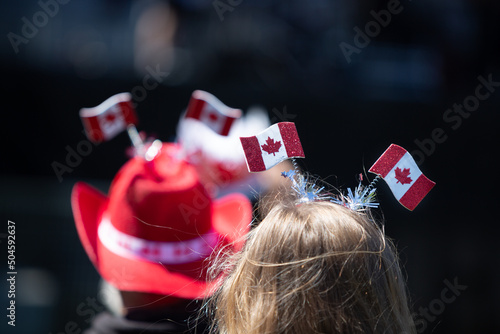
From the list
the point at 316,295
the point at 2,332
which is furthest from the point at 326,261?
the point at 2,332

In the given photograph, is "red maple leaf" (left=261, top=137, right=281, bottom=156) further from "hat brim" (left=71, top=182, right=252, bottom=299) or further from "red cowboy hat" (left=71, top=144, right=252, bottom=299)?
"red cowboy hat" (left=71, top=144, right=252, bottom=299)

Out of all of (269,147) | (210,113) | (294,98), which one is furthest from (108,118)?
(294,98)

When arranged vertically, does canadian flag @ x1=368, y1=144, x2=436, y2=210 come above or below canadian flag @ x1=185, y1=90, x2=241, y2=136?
above

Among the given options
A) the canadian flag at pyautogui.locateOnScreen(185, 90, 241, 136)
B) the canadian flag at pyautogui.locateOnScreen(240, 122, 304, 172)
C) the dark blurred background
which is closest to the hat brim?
the canadian flag at pyautogui.locateOnScreen(185, 90, 241, 136)

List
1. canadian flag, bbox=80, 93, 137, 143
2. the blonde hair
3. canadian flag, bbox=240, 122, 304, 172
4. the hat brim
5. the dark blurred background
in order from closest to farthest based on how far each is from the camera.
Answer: the blonde hair → canadian flag, bbox=240, 122, 304, 172 → the hat brim → canadian flag, bbox=80, 93, 137, 143 → the dark blurred background

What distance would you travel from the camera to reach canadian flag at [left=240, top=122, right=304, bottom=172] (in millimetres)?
1253

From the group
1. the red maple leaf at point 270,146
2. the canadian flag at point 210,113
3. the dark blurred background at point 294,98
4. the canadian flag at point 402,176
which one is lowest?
the dark blurred background at point 294,98

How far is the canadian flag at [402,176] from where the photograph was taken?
1.28 metres

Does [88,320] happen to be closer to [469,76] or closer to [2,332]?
[2,332]

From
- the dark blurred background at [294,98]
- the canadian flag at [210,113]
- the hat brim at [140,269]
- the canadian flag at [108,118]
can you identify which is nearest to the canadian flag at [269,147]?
the hat brim at [140,269]

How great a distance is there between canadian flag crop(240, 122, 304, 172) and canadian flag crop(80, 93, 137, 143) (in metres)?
1.11

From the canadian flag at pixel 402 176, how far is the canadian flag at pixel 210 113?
1.06 m

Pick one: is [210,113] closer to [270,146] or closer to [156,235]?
[156,235]

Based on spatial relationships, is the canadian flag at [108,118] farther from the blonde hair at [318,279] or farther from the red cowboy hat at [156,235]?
the blonde hair at [318,279]
